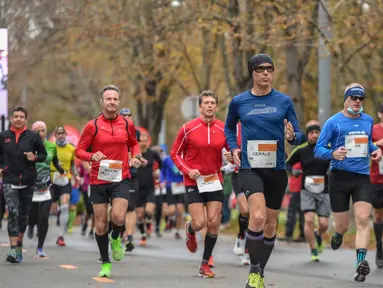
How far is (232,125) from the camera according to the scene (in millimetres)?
11133

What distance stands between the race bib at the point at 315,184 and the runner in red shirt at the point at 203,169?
99.9 inches

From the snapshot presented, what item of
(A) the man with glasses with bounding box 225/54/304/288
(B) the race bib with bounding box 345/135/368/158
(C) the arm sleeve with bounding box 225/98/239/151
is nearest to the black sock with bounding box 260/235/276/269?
(A) the man with glasses with bounding box 225/54/304/288

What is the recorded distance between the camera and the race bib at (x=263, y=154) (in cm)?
1068

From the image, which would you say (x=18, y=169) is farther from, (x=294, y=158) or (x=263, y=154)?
(x=263, y=154)

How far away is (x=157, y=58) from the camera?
28.7m

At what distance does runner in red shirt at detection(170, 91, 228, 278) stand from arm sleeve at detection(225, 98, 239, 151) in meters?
1.88

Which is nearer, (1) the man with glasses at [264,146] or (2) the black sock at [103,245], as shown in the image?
(1) the man with glasses at [264,146]

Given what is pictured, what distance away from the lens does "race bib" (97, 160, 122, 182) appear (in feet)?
40.4

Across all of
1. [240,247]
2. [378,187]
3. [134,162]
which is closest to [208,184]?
[134,162]

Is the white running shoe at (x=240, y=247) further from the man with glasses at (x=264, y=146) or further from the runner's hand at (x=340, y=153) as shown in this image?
the man with glasses at (x=264, y=146)

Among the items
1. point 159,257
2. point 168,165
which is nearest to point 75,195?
point 168,165

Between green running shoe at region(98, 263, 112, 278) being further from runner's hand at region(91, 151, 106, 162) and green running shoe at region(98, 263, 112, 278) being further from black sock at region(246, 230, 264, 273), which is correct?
black sock at region(246, 230, 264, 273)

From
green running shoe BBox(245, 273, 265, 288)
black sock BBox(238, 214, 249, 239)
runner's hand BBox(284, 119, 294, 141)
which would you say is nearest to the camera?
green running shoe BBox(245, 273, 265, 288)

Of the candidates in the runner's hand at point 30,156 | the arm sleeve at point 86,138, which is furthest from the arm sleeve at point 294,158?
the arm sleeve at point 86,138
